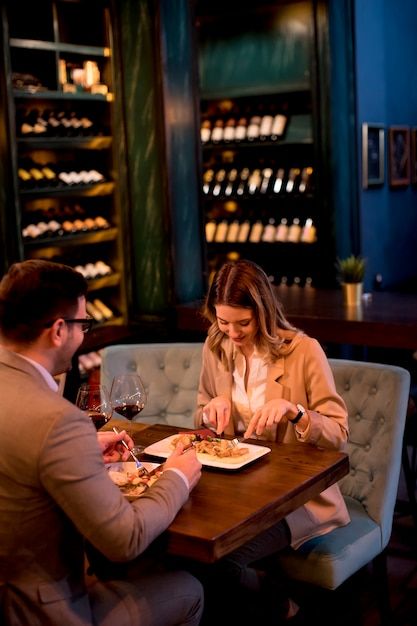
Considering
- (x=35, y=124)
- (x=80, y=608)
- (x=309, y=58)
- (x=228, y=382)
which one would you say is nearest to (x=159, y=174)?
(x=35, y=124)

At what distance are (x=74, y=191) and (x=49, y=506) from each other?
4307 millimetres

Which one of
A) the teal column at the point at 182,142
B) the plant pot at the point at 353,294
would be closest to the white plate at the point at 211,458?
the plant pot at the point at 353,294

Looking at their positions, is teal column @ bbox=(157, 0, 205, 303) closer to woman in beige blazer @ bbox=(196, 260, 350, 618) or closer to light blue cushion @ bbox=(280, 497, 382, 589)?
woman in beige blazer @ bbox=(196, 260, 350, 618)

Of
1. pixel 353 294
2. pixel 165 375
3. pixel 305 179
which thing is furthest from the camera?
pixel 305 179

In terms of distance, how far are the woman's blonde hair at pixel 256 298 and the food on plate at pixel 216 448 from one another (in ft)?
1.32

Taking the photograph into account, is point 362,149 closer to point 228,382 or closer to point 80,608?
point 228,382

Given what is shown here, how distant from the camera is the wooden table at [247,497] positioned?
7.25 ft

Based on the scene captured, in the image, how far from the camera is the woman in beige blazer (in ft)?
9.43

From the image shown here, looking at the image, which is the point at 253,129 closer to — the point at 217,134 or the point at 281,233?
the point at 217,134

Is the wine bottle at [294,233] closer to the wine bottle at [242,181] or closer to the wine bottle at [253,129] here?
the wine bottle at [242,181]

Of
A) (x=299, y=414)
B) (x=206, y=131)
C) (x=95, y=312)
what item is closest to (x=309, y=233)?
(x=206, y=131)

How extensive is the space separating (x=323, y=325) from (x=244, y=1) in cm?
333

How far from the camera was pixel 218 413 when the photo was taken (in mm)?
3010

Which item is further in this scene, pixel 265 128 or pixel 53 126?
pixel 265 128
